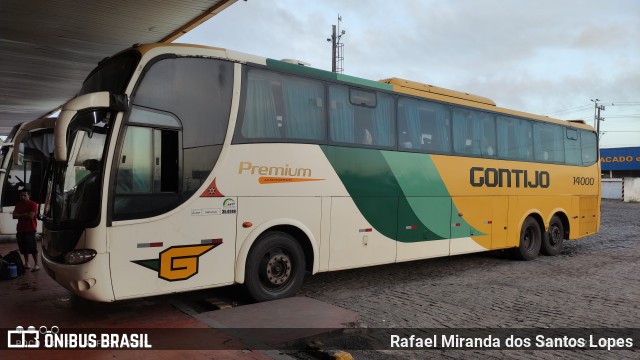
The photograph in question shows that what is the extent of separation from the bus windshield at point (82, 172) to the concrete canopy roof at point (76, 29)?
4.59m

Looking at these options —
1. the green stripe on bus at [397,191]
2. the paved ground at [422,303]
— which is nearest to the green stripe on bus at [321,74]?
the green stripe on bus at [397,191]

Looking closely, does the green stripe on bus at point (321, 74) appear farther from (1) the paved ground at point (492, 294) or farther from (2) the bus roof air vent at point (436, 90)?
(1) the paved ground at point (492, 294)

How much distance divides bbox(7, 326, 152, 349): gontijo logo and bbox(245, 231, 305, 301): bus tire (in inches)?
66.4

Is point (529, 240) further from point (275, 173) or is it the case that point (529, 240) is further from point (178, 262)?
point (178, 262)

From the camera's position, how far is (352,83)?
7750 millimetres

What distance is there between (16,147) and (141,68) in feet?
7.20

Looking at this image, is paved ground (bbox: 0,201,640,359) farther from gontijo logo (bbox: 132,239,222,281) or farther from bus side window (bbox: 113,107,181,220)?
bus side window (bbox: 113,107,181,220)

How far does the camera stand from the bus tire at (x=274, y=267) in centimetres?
646

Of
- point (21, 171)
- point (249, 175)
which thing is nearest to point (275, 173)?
point (249, 175)

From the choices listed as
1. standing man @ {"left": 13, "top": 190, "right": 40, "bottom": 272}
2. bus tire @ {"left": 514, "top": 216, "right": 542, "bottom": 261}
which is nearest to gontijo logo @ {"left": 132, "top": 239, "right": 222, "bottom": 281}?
standing man @ {"left": 13, "top": 190, "right": 40, "bottom": 272}

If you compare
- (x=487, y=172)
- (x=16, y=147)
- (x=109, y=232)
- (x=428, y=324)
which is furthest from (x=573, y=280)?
(x=16, y=147)

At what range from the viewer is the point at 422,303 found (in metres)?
6.98

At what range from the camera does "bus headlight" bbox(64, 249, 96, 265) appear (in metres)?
5.11

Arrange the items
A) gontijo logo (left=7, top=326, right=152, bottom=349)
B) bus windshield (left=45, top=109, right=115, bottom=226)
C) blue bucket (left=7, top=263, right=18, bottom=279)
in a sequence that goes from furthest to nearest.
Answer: blue bucket (left=7, top=263, right=18, bottom=279), bus windshield (left=45, top=109, right=115, bottom=226), gontijo logo (left=7, top=326, right=152, bottom=349)
